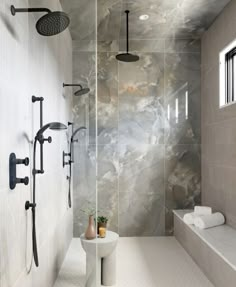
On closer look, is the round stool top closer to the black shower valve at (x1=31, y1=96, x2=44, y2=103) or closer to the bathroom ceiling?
the black shower valve at (x1=31, y1=96, x2=44, y2=103)

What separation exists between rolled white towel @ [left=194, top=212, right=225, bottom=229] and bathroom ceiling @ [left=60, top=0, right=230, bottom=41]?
2191 mm

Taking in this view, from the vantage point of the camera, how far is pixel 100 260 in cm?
274

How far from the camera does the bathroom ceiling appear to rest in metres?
3.37

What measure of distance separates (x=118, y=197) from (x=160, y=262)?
3.85ft

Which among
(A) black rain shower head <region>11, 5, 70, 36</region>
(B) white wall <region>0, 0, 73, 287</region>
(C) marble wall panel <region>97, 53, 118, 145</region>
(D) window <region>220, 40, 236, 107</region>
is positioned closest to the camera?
(B) white wall <region>0, 0, 73, 287</region>

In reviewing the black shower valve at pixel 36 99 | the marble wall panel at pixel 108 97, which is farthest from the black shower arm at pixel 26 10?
the marble wall panel at pixel 108 97

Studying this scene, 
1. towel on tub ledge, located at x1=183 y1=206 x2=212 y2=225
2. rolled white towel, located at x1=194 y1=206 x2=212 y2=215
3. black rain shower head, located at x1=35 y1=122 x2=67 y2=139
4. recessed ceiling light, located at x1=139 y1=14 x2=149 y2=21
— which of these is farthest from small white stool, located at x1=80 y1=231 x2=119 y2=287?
recessed ceiling light, located at x1=139 y1=14 x2=149 y2=21

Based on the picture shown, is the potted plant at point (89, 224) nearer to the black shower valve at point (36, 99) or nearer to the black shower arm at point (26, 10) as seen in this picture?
the black shower valve at point (36, 99)

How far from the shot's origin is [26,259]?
188 cm

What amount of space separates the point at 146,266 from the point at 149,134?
1769 millimetres

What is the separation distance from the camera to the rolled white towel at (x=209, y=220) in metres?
3.35

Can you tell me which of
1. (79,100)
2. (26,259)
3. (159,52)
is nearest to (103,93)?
(159,52)

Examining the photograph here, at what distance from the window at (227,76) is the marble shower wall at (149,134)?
611mm

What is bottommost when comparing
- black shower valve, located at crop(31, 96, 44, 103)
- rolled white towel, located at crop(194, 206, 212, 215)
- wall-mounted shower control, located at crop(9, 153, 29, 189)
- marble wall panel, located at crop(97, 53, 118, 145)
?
rolled white towel, located at crop(194, 206, 212, 215)
